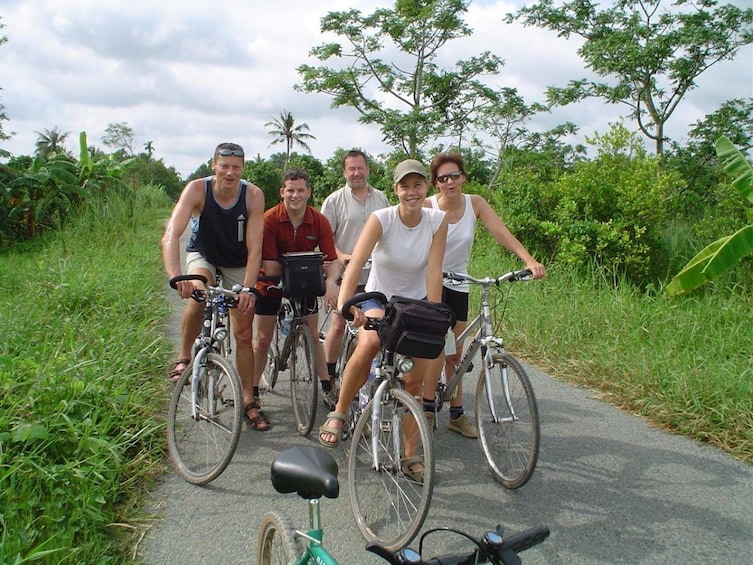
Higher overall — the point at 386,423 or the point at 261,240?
the point at 261,240

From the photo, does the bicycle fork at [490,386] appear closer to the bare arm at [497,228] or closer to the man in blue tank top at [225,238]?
the bare arm at [497,228]

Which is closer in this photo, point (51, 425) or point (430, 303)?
point (430, 303)

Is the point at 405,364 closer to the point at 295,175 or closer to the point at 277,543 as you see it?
the point at 277,543

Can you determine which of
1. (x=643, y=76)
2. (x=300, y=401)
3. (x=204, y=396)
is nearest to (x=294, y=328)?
(x=300, y=401)

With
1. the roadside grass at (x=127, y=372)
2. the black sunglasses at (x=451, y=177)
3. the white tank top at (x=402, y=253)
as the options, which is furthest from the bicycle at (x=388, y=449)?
the black sunglasses at (x=451, y=177)

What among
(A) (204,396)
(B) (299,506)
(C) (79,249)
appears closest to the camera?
(B) (299,506)

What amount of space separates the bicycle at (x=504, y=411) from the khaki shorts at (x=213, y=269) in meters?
1.70

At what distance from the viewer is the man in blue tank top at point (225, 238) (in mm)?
4328

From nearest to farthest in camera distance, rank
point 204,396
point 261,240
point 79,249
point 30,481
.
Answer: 1. point 30,481
2. point 204,396
3. point 261,240
4. point 79,249

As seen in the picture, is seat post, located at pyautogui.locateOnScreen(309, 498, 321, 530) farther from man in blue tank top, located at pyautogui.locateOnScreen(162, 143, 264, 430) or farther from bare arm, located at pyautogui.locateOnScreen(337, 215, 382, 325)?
man in blue tank top, located at pyautogui.locateOnScreen(162, 143, 264, 430)

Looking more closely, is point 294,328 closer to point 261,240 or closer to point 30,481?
point 261,240

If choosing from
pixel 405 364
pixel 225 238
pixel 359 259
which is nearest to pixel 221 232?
pixel 225 238

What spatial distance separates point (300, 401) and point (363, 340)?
1.28 m

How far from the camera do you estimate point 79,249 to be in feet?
35.0
